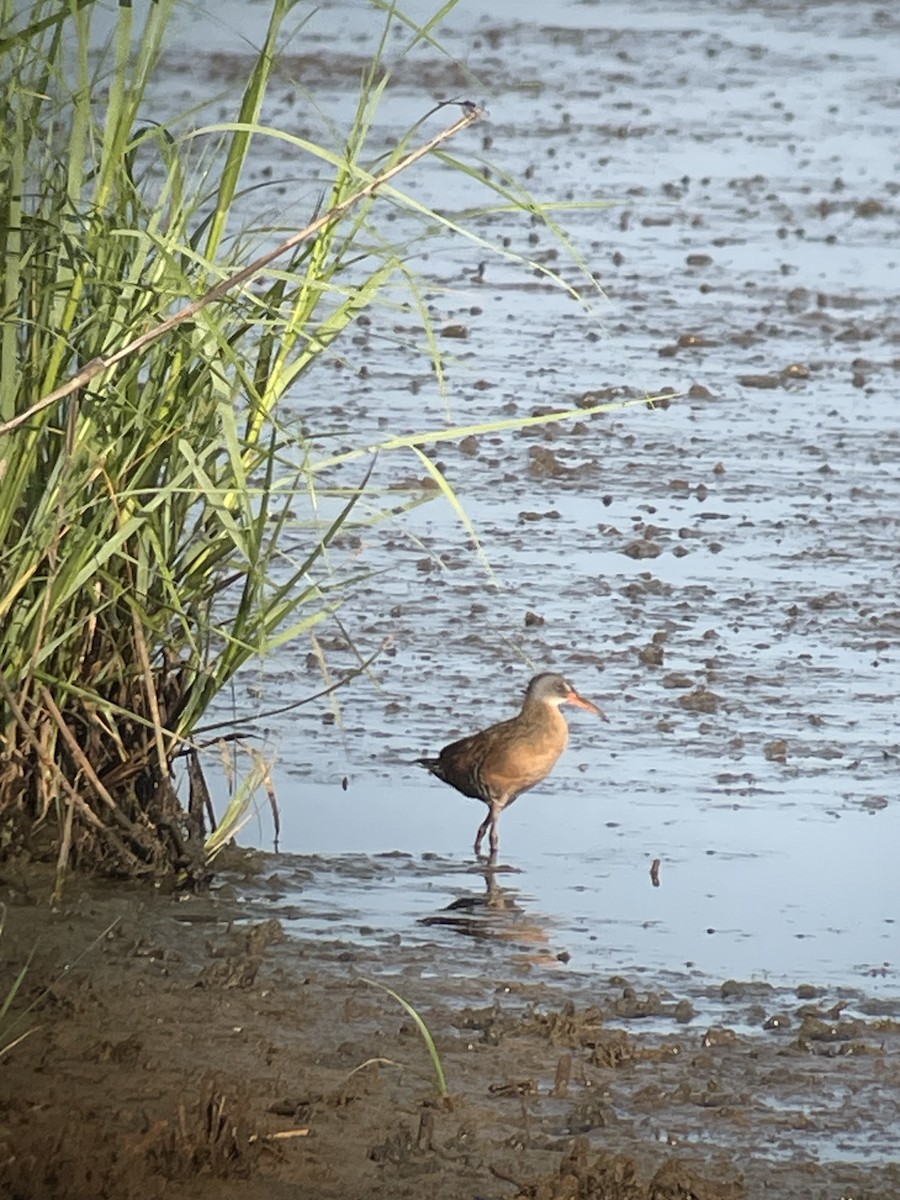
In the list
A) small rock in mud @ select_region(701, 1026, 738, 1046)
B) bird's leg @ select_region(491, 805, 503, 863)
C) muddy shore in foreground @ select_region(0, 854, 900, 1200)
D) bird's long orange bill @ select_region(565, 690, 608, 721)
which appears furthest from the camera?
bird's long orange bill @ select_region(565, 690, 608, 721)

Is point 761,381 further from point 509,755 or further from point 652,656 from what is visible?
point 509,755

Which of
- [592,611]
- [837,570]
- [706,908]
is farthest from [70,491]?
[837,570]

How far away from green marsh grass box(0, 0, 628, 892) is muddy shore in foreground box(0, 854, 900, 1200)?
Result: 0.80 feet

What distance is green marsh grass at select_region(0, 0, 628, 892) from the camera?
4766 millimetres

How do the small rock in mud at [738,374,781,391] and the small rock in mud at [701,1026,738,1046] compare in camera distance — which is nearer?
the small rock in mud at [701,1026,738,1046]

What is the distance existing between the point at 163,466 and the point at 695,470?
4068mm

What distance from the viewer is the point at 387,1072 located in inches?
173

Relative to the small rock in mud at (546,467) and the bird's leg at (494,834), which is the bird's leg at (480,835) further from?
the small rock in mud at (546,467)

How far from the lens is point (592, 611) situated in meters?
7.61

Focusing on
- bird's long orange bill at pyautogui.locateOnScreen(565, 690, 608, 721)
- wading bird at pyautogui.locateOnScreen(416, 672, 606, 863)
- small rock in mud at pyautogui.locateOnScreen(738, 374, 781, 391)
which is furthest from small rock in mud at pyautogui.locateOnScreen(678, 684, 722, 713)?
small rock in mud at pyautogui.locateOnScreen(738, 374, 781, 391)

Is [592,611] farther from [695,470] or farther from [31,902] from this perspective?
[31,902]

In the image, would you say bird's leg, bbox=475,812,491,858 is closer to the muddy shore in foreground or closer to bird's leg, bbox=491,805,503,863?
bird's leg, bbox=491,805,503,863

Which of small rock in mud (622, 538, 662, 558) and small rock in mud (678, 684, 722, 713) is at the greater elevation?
small rock in mud (622, 538, 662, 558)

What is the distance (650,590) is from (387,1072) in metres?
3.57
